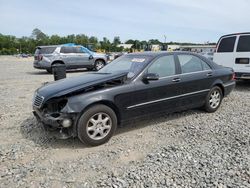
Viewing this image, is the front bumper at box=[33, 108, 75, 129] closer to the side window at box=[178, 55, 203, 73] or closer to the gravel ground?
the gravel ground

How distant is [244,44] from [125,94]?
5.76 metres

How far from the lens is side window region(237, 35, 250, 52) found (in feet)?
25.3

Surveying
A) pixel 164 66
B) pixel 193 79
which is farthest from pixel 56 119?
pixel 193 79

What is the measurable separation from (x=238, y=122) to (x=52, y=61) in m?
11.1

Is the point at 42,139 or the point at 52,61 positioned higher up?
the point at 52,61

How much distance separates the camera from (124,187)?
8.90ft

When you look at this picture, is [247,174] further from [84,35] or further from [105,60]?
[84,35]

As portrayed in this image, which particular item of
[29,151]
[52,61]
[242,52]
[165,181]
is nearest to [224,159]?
[165,181]

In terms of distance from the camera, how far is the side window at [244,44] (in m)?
7.71

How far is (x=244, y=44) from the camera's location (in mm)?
7789

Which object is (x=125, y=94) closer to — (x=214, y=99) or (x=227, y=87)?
(x=214, y=99)

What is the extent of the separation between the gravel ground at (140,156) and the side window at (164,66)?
104 centimetres

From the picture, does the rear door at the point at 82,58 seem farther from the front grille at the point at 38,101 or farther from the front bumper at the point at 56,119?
the front bumper at the point at 56,119

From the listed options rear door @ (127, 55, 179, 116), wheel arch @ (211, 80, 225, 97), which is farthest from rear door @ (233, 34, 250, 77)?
rear door @ (127, 55, 179, 116)
